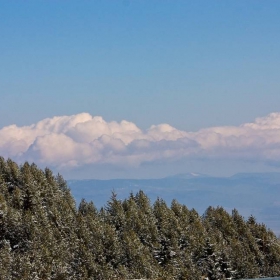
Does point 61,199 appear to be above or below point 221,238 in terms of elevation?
above

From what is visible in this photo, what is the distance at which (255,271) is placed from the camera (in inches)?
5143

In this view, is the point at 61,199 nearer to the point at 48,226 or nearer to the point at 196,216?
the point at 48,226

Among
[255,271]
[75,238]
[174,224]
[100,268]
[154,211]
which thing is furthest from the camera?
[154,211]

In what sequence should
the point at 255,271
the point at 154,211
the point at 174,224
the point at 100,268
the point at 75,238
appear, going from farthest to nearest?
the point at 154,211 < the point at 174,224 < the point at 255,271 < the point at 75,238 < the point at 100,268

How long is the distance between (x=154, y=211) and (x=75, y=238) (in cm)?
3222

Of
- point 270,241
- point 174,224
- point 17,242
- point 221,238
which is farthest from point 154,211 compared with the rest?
point 17,242

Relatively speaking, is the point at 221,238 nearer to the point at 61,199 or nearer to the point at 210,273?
the point at 210,273

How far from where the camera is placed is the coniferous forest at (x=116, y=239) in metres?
111

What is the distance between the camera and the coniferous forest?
365ft

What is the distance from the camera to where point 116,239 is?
407ft

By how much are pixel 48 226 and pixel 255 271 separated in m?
48.8

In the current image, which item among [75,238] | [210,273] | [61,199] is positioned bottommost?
[210,273]

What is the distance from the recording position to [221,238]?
135000 mm

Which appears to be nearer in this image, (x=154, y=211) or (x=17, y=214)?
(x=17, y=214)
